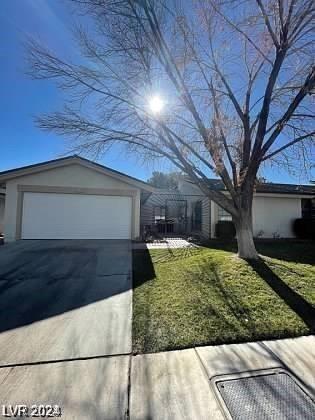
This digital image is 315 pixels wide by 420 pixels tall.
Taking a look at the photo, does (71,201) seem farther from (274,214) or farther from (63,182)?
(274,214)

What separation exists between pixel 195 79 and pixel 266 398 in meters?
7.49

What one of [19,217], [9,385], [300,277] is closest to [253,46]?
[300,277]

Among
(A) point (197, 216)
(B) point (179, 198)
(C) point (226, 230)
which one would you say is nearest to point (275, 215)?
(C) point (226, 230)

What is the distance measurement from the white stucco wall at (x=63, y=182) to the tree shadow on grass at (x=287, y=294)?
6945mm

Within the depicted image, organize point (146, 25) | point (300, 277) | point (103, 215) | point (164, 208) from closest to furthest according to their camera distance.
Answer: point (300, 277) → point (146, 25) → point (103, 215) → point (164, 208)

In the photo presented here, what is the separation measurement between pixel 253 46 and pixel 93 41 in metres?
4.36

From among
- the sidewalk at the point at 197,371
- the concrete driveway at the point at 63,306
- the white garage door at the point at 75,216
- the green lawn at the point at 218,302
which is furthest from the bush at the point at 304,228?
the sidewalk at the point at 197,371

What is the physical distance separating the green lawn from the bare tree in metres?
1.28

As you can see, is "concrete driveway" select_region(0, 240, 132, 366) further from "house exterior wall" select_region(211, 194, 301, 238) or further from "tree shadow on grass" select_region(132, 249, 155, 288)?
"house exterior wall" select_region(211, 194, 301, 238)

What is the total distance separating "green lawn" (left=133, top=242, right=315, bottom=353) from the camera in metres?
3.43

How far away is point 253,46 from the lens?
638cm

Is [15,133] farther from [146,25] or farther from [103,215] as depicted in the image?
[146,25]

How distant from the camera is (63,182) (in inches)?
460

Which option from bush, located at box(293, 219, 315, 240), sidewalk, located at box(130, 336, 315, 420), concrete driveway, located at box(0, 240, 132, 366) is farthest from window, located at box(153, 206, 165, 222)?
sidewalk, located at box(130, 336, 315, 420)
